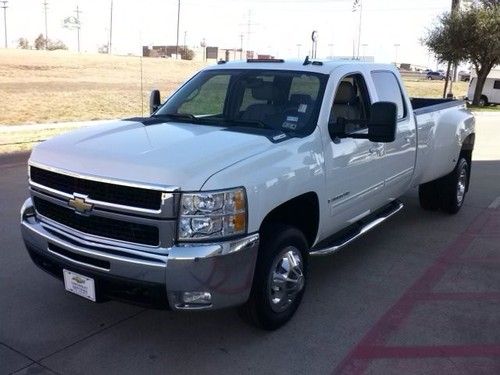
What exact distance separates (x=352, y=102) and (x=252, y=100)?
0.87 metres

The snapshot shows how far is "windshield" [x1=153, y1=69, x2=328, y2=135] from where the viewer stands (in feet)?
14.2

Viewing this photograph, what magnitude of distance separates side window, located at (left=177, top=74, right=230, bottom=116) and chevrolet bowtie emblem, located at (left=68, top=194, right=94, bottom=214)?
161 cm

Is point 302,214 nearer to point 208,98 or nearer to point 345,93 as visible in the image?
point 345,93

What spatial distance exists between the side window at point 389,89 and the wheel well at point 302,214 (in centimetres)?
160

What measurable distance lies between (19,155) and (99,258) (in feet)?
28.0

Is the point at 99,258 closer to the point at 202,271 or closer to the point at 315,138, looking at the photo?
the point at 202,271

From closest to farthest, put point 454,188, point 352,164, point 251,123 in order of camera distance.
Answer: point 251,123 < point 352,164 < point 454,188

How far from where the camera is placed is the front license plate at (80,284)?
3.47 m

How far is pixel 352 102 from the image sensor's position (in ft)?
15.9

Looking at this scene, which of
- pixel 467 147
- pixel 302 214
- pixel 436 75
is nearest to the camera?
pixel 302 214

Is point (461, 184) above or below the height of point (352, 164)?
below

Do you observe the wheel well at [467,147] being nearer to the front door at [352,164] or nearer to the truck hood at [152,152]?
the front door at [352,164]

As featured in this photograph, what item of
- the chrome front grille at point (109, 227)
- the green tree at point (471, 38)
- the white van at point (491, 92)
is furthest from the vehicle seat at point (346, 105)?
the white van at point (491, 92)

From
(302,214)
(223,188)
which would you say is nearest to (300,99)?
(302,214)
